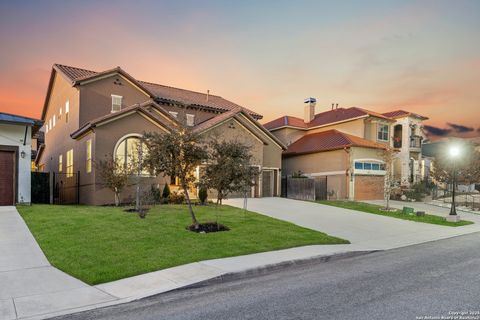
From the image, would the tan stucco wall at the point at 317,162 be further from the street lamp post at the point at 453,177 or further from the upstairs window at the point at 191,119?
the upstairs window at the point at 191,119

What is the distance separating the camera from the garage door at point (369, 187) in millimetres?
29922

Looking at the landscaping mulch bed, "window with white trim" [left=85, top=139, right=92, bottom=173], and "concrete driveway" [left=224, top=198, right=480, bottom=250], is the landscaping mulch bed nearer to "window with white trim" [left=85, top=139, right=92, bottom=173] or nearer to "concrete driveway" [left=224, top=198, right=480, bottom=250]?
"concrete driveway" [left=224, top=198, right=480, bottom=250]

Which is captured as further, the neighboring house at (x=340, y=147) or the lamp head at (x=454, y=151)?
the neighboring house at (x=340, y=147)

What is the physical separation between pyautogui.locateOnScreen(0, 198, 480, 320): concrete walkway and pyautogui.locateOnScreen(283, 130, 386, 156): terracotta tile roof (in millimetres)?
14740

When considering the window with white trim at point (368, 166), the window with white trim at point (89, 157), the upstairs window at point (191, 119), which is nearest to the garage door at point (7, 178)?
the window with white trim at point (89, 157)

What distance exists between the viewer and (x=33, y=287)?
725cm

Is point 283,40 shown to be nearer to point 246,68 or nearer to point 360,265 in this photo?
point 246,68

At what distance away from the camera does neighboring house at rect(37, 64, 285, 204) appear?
20484 millimetres

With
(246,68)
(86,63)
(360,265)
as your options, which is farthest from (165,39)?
(360,265)

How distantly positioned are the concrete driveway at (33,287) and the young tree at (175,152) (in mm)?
4569

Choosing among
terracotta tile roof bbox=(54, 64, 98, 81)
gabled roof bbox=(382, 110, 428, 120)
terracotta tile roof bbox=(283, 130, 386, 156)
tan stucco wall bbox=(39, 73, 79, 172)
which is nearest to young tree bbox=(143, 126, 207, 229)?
tan stucco wall bbox=(39, 73, 79, 172)

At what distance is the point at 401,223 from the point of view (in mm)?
18922

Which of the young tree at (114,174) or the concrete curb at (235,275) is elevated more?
the young tree at (114,174)

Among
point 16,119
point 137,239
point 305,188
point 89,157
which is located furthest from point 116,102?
point 137,239
